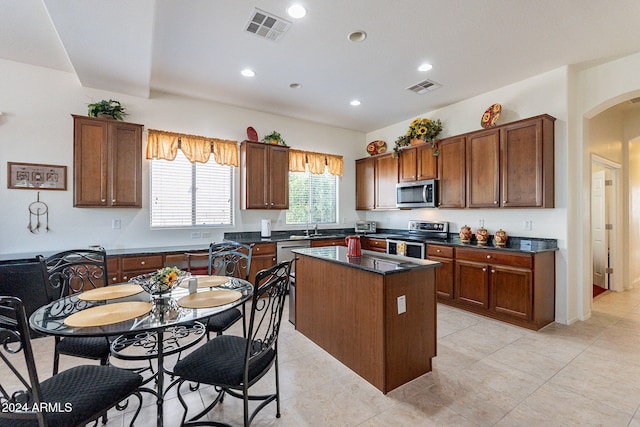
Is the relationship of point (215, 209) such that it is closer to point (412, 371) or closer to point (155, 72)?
point (155, 72)

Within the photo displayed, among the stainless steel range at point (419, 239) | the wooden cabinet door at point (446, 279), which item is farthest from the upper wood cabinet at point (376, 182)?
the wooden cabinet door at point (446, 279)

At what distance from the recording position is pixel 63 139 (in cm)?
365

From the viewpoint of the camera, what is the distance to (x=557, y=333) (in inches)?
128

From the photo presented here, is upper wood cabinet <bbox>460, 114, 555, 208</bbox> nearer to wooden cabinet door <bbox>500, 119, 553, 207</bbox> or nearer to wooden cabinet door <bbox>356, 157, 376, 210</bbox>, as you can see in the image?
wooden cabinet door <bbox>500, 119, 553, 207</bbox>

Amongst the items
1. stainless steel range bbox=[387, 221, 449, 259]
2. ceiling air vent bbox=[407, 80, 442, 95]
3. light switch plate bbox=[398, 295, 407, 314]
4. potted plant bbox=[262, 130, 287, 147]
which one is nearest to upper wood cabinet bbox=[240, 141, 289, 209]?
potted plant bbox=[262, 130, 287, 147]

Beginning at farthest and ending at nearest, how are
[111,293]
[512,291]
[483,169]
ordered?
[483,169] → [512,291] → [111,293]

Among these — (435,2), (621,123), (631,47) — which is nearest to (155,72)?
(435,2)

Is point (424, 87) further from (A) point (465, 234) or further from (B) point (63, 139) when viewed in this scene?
(B) point (63, 139)

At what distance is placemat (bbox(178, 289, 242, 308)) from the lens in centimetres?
183

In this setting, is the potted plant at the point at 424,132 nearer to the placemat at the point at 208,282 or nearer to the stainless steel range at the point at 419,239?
the stainless steel range at the point at 419,239

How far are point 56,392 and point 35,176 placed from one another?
129 inches

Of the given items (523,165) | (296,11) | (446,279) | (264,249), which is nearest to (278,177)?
(264,249)

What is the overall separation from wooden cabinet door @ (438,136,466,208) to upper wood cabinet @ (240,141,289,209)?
255 cm

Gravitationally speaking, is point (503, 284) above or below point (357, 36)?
below
